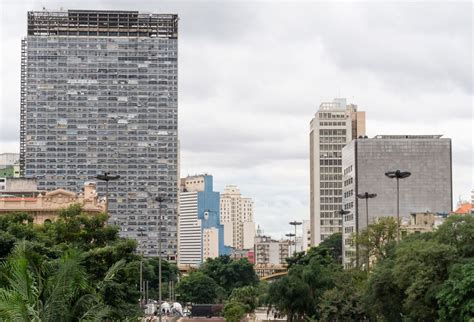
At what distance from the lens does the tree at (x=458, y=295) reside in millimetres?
40094

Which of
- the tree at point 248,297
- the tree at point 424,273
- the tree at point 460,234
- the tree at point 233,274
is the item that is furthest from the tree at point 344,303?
the tree at point 233,274

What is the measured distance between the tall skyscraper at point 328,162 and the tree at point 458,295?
5031 inches

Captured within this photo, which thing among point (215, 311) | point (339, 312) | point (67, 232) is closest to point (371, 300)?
point (339, 312)

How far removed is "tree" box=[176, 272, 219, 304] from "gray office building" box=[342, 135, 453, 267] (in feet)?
64.1

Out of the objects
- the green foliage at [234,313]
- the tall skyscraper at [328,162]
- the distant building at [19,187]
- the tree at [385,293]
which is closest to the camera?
the tree at [385,293]

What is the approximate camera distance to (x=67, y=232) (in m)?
55.2

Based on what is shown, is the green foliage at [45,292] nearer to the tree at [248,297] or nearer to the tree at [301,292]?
the tree at [301,292]

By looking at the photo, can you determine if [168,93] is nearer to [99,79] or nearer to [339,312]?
[99,79]

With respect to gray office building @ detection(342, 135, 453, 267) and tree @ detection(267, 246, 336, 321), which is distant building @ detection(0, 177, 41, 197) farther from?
tree @ detection(267, 246, 336, 321)

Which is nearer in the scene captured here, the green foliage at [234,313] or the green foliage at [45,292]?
the green foliage at [45,292]

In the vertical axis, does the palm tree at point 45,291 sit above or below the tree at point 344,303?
above

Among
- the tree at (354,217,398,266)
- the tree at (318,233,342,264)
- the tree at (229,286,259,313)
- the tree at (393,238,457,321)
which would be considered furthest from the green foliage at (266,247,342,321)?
the tree at (318,233,342,264)

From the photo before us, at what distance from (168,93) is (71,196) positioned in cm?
7810

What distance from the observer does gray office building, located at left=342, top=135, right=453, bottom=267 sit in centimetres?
12669
